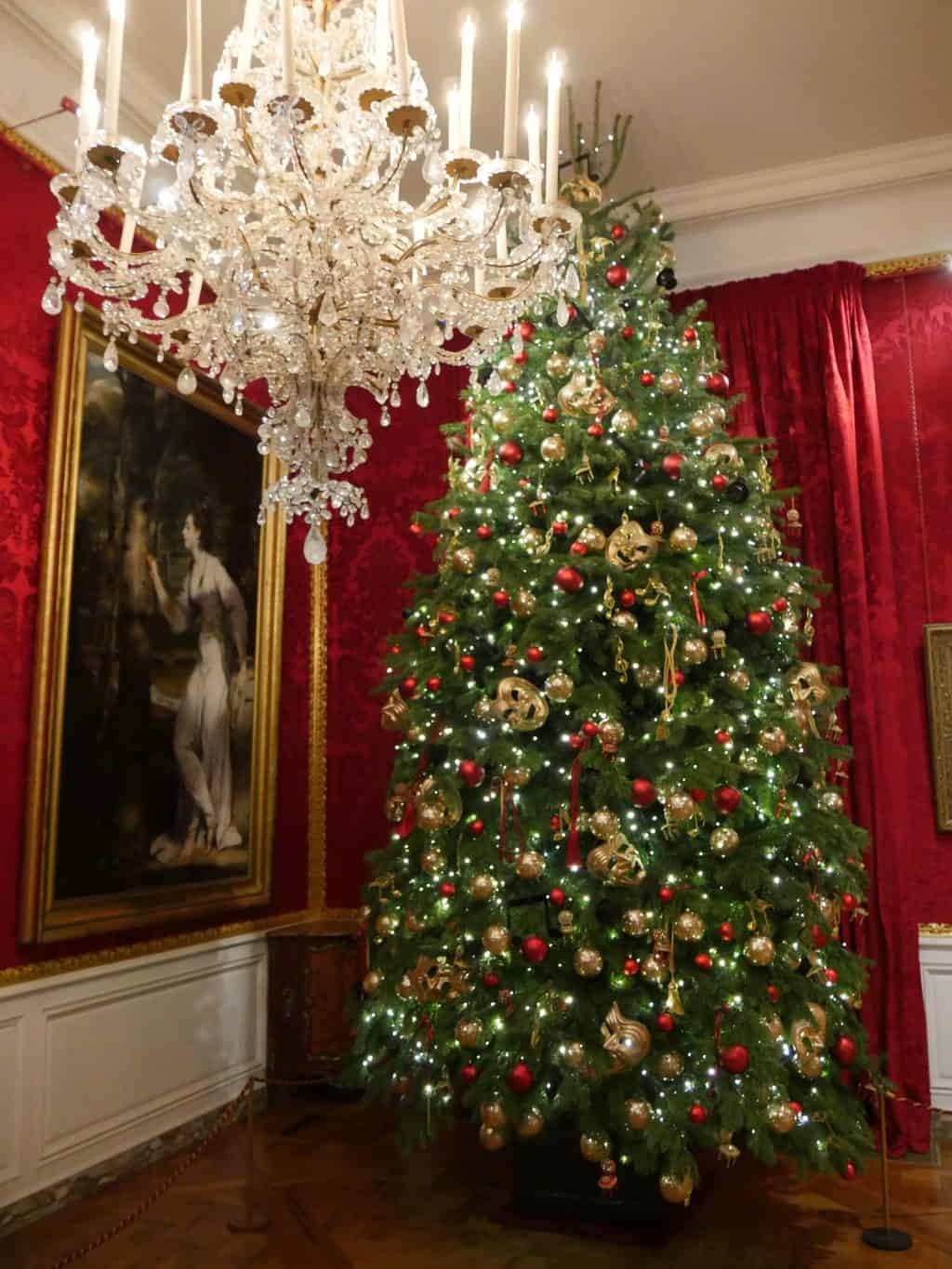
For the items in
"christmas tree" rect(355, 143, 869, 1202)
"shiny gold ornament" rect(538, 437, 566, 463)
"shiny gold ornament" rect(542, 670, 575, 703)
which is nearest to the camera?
"christmas tree" rect(355, 143, 869, 1202)

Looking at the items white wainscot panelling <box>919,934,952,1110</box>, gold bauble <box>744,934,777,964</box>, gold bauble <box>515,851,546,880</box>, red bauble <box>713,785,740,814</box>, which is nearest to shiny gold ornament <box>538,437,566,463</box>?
red bauble <box>713,785,740,814</box>

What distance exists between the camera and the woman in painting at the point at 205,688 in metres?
4.74

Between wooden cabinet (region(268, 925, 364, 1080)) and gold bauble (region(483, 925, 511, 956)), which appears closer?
gold bauble (region(483, 925, 511, 956))

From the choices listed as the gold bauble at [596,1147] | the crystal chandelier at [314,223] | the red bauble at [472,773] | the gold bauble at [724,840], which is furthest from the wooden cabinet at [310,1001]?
the crystal chandelier at [314,223]

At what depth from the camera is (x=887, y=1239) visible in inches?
139

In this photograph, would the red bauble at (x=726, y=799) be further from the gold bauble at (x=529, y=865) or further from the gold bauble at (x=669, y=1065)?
the gold bauble at (x=669, y=1065)

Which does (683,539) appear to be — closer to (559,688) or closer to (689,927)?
(559,688)

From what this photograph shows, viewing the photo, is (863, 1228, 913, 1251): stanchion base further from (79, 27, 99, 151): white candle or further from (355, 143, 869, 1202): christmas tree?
(79, 27, 99, 151): white candle

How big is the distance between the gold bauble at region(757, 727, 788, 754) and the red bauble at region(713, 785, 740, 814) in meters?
0.27

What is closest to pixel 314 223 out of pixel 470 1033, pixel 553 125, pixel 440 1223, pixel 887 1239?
pixel 553 125

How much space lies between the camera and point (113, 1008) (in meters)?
4.27

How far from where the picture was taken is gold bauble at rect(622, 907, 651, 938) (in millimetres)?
3381

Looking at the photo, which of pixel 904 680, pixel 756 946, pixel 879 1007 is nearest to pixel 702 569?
pixel 756 946

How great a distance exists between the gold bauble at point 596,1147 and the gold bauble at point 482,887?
817 mm
